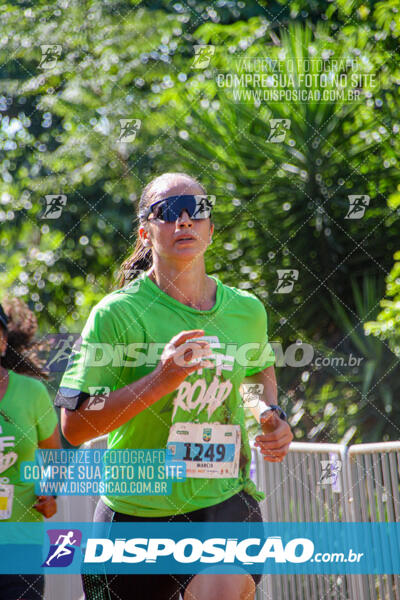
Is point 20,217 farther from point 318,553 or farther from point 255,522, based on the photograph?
point 255,522

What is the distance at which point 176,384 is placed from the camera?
2.21m

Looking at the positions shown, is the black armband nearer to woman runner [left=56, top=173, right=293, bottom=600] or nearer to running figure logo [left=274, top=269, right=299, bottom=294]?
woman runner [left=56, top=173, right=293, bottom=600]

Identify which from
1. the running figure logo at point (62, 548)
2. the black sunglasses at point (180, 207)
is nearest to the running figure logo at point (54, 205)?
the running figure logo at point (62, 548)

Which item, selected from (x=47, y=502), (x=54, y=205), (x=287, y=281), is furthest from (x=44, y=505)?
(x=54, y=205)

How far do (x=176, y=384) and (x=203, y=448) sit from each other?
29cm

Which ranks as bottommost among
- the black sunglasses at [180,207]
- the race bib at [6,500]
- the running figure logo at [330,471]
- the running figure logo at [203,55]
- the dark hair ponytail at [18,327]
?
the race bib at [6,500]

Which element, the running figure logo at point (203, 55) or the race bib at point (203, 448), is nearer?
the race bib at point (203, 448)

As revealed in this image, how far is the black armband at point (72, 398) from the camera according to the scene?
89.4 inches

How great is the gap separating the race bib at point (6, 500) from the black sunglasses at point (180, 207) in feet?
3.43

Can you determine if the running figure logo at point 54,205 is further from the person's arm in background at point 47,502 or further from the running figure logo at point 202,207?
the running figure logo at point 202,207

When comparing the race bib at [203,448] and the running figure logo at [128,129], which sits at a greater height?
the running figure logo at [128,129]

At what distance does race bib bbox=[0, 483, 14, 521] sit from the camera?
278 centimetres

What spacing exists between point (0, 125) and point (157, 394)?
6590mm

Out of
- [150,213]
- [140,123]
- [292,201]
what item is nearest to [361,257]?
[292,201]
